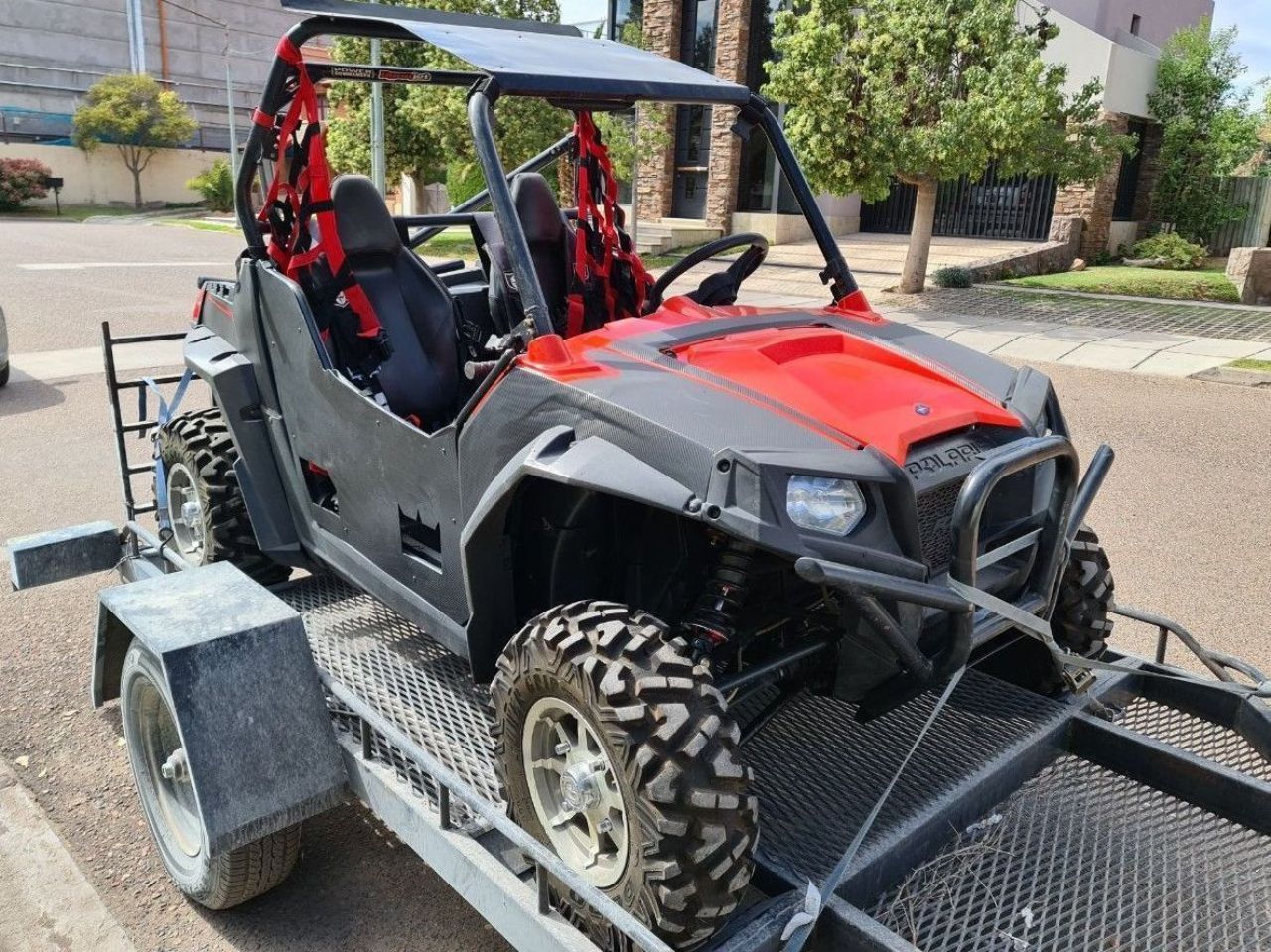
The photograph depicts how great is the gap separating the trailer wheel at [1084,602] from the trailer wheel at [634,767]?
5.37 feet

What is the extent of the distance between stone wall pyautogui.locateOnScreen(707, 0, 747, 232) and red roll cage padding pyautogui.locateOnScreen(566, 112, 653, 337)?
59.5 ft

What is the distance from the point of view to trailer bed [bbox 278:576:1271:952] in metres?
2.56

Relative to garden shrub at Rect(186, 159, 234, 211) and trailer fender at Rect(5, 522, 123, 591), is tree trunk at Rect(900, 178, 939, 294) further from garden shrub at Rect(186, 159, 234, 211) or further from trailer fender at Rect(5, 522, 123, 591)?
garden shrub at Rect(186, 159, 234, 211)

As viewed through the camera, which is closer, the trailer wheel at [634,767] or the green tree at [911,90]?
the trailer wheel at [634,767]

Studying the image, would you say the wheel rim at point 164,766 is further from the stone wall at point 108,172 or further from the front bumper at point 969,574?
the stone wall at point 108,172

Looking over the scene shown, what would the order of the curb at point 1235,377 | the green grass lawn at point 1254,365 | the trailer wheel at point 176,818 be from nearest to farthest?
the trailer wheel at point 176,818
the curb at point 1235,377
the green grass lawn at point 1254,365

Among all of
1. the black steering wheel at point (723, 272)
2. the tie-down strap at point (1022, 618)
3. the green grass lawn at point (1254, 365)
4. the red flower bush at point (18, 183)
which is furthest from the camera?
the red flower bush at point (18, 183)

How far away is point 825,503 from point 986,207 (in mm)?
21473

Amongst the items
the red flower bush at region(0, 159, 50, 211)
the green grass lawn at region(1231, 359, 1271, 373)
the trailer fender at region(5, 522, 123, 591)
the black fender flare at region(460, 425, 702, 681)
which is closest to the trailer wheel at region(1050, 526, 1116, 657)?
the black fender flare at region(460, 425, 702, 681)

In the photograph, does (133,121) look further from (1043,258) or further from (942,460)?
(942,460)

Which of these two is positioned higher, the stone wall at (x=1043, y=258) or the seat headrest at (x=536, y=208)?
the seat headrest at (x=536, y=208)

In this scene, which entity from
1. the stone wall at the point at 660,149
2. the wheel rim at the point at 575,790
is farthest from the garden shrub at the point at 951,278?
the wheel rim at the point at 575,790

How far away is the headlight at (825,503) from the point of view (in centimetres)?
230

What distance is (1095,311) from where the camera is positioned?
14.7 m
